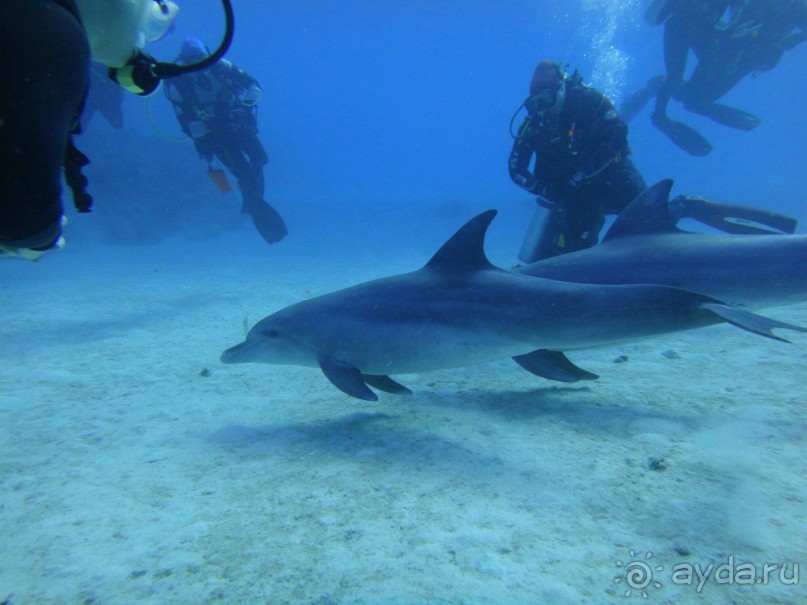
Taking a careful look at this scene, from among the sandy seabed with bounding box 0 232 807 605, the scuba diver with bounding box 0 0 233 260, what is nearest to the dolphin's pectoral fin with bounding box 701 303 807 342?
the sandy seabed with bounding box 0 232 807 605

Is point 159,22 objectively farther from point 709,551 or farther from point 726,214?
point 726,214

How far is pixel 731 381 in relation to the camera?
4.25 metres

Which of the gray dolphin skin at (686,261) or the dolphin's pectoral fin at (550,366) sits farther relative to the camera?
the gray dolphin skin at (686,261)

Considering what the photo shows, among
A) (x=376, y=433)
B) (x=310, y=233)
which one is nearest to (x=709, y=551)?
(x=376, y=433)

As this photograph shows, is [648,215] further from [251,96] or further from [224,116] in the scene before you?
[224,116]

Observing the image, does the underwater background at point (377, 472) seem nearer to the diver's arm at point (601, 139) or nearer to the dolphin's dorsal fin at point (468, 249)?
the dolphin's dorsal fin at point (468, 249)

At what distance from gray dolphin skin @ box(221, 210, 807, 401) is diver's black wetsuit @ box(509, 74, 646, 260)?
4.39 meters

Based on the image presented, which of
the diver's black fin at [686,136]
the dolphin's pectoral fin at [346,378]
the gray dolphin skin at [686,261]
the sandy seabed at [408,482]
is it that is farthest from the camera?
the diver's black fin at [686,136]

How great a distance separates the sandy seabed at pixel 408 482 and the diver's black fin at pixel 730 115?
14.2 meters

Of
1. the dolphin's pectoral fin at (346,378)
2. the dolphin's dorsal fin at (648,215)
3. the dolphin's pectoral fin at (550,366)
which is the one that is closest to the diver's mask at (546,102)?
the dolphin's dorsal fin at (648,215)

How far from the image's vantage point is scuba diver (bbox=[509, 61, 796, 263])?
736cm

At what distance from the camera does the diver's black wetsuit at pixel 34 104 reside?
1.14m

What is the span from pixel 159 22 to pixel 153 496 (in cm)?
280

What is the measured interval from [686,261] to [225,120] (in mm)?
11211
